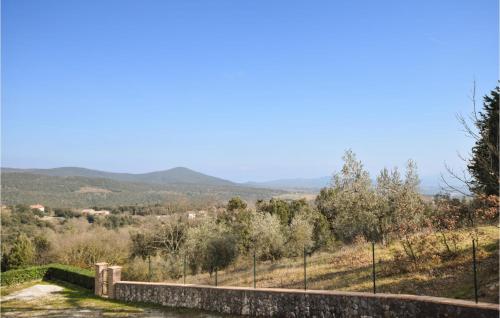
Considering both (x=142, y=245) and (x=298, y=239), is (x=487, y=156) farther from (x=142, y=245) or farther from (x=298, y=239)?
(x=142, y=245)

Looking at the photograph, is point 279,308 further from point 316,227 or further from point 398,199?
point 316,227

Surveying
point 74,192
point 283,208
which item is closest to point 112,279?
point 283,208

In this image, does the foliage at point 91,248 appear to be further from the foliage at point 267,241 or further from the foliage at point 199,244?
the foliage at point 267,241

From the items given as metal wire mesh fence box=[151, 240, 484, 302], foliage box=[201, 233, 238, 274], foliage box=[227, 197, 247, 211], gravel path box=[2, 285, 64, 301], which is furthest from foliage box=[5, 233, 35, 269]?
metal wire mesh fence box=[151, 240, 484, 302]

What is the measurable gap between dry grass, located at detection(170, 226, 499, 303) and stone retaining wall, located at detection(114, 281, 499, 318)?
4.12 feet

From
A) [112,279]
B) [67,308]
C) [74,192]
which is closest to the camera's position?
[67,308]

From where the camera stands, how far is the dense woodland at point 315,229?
17.8 metres

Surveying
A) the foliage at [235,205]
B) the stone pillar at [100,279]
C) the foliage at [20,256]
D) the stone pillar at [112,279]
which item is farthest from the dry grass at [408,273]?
the foliage at [20,256]

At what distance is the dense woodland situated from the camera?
17812 millimetres

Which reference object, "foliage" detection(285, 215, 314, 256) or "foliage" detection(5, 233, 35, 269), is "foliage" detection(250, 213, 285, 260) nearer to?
"foliage" detection(285, 215, 314, 256)

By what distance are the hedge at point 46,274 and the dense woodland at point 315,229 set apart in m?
5.16

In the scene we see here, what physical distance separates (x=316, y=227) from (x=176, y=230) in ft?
53.3

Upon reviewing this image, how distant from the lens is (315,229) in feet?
147

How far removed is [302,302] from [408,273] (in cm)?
464
